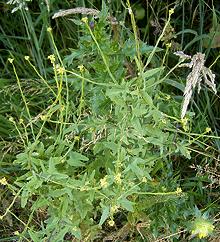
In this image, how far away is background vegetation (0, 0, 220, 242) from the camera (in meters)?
1.31

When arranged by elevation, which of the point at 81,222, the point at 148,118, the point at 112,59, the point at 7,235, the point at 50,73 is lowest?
the point at 7,235

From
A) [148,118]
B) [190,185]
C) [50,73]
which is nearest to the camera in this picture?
[148,118]

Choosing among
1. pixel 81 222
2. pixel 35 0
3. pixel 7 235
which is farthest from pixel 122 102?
pixel 35 0

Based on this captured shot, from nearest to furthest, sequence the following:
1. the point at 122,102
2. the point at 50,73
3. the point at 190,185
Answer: the point at 122,102 < the point at 190,185 < the point at 50,73

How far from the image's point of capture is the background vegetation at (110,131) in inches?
51.7

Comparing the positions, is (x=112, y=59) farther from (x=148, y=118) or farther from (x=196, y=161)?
(x=196, y=161)

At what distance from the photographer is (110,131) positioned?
136 cm

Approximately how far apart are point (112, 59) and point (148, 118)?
0.53 feet

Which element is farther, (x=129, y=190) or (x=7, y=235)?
(x=7, y=235)

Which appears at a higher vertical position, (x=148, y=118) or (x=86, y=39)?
(x=86, y=39)

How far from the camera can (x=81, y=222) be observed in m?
1.50

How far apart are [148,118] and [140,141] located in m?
0.06

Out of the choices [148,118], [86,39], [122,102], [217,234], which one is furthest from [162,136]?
[217,234]

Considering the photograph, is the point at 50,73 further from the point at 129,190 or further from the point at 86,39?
the point at 129,190
